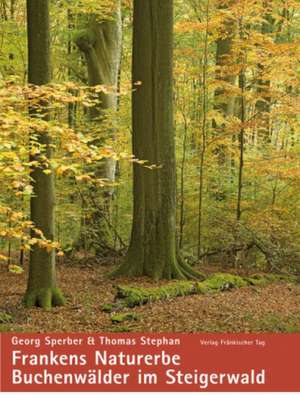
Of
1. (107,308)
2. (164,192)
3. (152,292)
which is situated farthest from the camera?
(164,192)

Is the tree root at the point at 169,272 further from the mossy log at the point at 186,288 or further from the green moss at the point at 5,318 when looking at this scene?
the green moss at the point at 5,318

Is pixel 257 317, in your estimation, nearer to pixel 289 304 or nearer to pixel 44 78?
pixel 289 304

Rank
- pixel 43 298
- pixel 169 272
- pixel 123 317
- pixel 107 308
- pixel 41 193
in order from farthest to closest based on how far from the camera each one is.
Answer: pixel 169 272 < pixel 43 298 < pixel 41 193 < pixel 107 308 < pixel 123 317

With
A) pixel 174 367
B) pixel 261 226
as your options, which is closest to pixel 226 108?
pixel 261 226

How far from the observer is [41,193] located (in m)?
8.55

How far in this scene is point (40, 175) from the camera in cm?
850

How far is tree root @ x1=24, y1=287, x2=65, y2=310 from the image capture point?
28.5 feet

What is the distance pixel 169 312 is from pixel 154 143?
419 centimetres

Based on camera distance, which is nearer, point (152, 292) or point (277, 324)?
point (277, 324)

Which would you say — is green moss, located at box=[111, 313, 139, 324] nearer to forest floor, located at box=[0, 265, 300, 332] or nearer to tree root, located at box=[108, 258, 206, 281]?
forest floor, located at box=[0, 265, 300, 332]

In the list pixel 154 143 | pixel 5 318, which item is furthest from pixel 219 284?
pixel 5 318

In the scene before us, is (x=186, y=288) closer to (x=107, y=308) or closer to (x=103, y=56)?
(x=107, y=308)

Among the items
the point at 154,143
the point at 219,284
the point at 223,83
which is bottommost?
the point at 219,284

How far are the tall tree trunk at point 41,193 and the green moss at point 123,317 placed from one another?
169 cm
